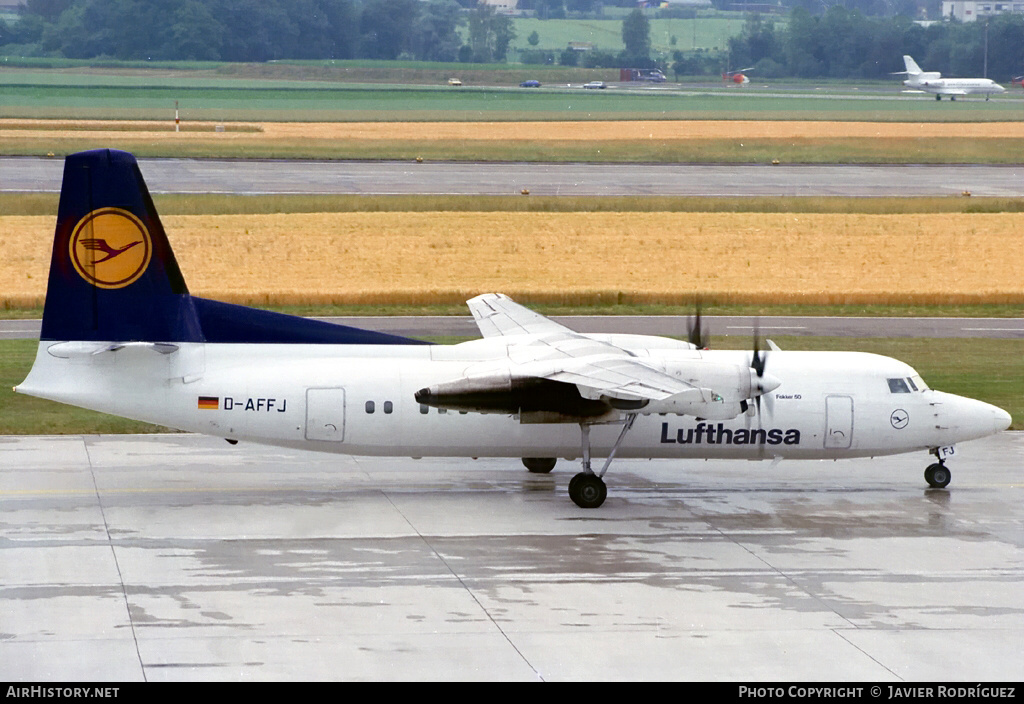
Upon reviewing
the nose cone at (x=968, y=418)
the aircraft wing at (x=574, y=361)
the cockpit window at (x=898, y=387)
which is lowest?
the nose cone at (x=968, y=418)

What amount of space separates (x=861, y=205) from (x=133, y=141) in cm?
5742

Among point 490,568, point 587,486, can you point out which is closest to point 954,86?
point 587,486

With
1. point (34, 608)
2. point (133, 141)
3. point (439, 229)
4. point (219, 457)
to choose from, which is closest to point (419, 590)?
point (34, 608)

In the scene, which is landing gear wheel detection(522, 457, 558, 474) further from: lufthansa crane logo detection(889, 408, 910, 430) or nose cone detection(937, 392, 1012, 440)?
nose cone detection(937, 392, 1012, 440)

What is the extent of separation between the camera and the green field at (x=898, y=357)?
3172cm

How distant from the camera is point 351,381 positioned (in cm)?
2475

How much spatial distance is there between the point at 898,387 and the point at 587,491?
274 inches

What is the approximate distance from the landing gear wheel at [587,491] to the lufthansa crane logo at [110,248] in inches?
356

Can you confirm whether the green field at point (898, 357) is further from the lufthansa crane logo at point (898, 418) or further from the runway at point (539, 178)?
the runway at point (539, 178)

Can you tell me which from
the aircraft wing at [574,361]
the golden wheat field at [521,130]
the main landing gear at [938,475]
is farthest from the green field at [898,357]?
the golden wheat field at [521,130]

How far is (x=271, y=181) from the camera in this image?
8200 cm

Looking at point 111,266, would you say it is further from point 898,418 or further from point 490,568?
point 898,418

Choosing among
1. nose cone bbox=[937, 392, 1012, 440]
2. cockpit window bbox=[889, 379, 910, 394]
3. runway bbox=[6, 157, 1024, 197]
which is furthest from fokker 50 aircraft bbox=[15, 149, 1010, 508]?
runway bbox=[6, 157, 1024, 197]
